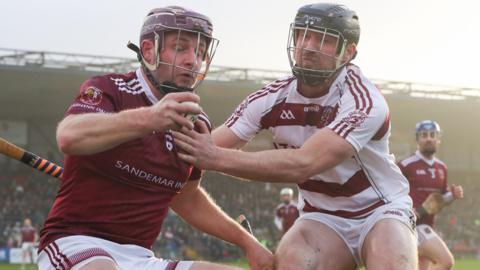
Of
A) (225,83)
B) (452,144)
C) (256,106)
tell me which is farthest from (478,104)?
(256,106)

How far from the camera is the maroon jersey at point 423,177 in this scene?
13.1 meters

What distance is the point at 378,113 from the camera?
18.1 feet

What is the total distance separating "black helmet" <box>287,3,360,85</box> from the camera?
564 cm

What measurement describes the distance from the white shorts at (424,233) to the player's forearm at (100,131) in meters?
9.06

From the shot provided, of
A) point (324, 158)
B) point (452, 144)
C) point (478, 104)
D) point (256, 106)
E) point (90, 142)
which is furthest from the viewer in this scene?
point (452, 144)

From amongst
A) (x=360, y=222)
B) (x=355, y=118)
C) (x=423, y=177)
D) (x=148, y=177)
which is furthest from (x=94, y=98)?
(x=423, y=177)

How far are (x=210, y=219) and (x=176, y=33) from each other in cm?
126

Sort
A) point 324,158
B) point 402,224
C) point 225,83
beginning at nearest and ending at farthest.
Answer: point 324,158 < point 402,224 < point 225,83

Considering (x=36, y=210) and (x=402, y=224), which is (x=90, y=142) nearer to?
(x=402, y=224)

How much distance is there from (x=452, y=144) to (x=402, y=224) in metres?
42.6

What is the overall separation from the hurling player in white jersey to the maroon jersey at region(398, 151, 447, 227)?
729 cm

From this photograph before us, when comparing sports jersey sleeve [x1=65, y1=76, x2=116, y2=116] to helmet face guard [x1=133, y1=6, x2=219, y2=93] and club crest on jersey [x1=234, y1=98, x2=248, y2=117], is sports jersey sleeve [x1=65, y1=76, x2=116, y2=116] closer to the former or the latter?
helmet face guard [x1=133, y1=6, x2=219, y2=93]

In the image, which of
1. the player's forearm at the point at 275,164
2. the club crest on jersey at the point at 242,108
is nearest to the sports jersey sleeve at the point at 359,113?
the player's forearm at the point at 275,164

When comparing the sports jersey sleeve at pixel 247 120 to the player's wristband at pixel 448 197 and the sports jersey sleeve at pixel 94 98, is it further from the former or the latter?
the player's wristband at pixel 448 197
